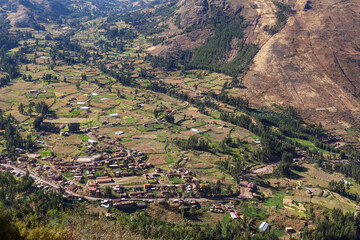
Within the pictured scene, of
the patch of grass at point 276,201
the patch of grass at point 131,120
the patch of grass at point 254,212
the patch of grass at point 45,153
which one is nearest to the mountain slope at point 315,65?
the patch of grass at point 131,120

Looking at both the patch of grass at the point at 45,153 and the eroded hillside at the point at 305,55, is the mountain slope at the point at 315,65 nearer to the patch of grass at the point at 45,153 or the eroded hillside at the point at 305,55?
the eroded hillside at the point at 305,55

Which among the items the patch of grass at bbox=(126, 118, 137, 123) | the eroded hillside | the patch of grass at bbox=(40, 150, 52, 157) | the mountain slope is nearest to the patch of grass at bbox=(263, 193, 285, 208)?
the eroded hillside

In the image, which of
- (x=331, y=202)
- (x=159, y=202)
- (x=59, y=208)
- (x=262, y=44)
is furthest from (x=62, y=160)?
(x=262, y=44)

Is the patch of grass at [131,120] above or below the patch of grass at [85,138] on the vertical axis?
below

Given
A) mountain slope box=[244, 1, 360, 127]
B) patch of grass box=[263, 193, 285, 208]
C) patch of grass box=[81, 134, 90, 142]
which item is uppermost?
mountain slope box=[244, 1, 360, 127]

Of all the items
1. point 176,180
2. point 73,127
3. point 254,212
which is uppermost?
point 73,127

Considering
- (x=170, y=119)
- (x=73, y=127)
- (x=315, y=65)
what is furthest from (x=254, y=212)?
(x=315, y=65)

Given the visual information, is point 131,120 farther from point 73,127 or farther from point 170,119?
point 73,127

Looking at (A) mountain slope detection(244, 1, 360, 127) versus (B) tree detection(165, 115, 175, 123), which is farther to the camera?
(A) mountain slope detection(244, 1, 360, 127)

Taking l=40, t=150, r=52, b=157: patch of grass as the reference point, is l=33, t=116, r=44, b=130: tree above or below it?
above

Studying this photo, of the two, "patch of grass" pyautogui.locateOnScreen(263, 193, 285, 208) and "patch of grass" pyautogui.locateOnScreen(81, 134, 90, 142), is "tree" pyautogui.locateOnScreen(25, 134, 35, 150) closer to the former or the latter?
"patch of grass" pyautogui.locateOnScreen(81, 134, 90, 142)

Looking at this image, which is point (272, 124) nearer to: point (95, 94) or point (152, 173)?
point (152, 173)
